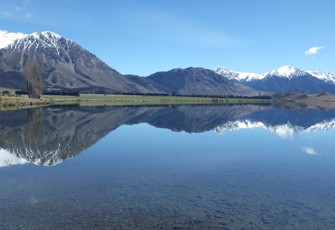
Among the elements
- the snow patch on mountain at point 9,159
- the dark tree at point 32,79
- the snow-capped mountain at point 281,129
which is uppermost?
the dark tree at point 32,79

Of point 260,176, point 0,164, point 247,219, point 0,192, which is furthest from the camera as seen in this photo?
point 0,164

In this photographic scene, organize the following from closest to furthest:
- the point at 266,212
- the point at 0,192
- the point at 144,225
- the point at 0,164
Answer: the point at 144,225, the point at 266,212, the point at 0,192, the point at 0,164

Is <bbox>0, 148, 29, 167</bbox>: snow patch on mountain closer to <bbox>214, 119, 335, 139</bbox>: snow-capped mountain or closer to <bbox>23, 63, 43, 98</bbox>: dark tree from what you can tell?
<bbox>214, 119, 335, 139</bbox>: snow-capped mountain

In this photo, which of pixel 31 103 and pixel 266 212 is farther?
pixel 31 103

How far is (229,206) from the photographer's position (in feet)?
91.2

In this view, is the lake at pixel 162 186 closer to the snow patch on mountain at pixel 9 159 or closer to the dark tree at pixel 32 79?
the snow patch on mountain at pixel 9 159

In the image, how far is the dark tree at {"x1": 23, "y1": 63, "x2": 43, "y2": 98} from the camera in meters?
180

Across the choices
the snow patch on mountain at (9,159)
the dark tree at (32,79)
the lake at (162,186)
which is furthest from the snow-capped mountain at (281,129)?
the dark tree at (32,79)

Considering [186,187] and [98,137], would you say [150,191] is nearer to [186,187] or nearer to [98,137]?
[186,187]

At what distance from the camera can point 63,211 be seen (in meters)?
25.7

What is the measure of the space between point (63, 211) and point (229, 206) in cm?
1198

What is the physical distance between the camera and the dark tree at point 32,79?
591 ft

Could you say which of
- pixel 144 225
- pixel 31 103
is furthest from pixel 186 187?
pixel 31 103

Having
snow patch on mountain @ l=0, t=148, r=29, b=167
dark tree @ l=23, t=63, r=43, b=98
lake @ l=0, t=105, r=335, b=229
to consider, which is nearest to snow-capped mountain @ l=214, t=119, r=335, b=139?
lake @ l=0, t=105, r=335, b=229
